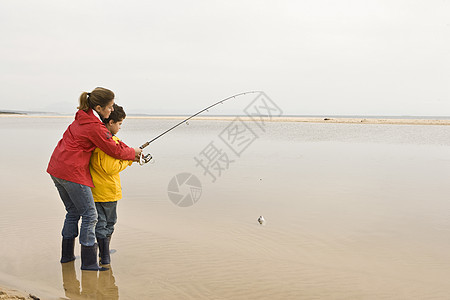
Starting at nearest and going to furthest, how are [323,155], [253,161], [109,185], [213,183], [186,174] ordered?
[109,185] < [213,183] < [186,174] < [253,161] < [323,155]

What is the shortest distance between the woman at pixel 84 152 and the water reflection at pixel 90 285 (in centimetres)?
24

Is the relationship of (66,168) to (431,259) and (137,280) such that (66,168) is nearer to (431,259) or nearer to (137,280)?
(137,280)

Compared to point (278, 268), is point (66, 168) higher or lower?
higher

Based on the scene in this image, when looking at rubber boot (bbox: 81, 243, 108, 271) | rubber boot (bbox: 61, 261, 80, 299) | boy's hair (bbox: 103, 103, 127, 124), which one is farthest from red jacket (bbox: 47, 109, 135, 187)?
rubber boot (bbox: 61, 261, 80, 299)

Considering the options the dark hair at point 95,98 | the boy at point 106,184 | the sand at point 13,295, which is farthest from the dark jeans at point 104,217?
the dark hair at point 95,98

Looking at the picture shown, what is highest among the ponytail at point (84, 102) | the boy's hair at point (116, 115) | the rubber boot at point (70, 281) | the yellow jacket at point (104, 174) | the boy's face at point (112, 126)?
the ponytail at point (84, 102)

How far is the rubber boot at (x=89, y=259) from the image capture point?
312cm

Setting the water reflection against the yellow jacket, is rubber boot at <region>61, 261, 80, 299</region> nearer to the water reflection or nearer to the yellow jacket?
the water reflection

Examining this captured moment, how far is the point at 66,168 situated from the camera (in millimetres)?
2932

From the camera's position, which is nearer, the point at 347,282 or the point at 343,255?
the point at 347,282

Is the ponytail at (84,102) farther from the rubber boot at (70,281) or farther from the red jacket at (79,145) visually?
the rubber boot at (70,281)

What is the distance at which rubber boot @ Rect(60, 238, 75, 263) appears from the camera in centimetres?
331

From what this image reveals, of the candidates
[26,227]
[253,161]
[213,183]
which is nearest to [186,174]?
[213,183]

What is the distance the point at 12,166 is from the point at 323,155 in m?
8.11
